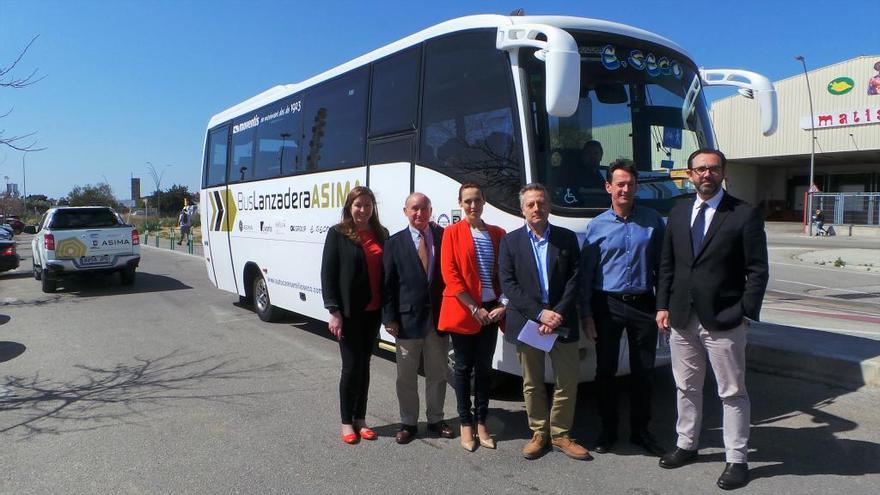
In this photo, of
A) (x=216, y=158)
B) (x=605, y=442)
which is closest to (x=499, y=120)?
(x=605, y=442)

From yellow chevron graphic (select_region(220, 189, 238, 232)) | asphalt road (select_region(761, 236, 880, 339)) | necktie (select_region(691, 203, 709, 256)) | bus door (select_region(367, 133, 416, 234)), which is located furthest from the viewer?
yellow chevron graphic (select_region(220, 189, 238, 232))

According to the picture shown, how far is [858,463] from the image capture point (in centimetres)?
413

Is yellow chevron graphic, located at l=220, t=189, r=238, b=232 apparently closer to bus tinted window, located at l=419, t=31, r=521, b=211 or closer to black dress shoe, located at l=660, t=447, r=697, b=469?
bus tinted window, located at l=419, t=31, r=521, b=211

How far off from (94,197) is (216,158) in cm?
7041

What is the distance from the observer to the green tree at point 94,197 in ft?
228

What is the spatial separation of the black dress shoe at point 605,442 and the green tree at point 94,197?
73960mm

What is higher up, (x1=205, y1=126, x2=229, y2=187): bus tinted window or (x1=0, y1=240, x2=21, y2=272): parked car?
(x1=205, y1=126, x2=229, y2=187): bus tinted window

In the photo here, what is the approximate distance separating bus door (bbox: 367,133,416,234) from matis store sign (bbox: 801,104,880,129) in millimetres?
43882

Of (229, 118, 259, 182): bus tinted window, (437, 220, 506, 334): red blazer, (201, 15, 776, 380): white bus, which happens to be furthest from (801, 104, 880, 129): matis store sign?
(437, 220, 506, 334): red blazer

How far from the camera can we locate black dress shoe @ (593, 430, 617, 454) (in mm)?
4360

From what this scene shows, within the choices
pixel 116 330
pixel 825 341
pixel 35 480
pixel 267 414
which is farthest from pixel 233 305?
pixel 825 341

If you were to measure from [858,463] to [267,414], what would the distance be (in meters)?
4.44

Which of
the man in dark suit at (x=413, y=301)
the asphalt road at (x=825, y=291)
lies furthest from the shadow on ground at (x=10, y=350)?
the asphalt road at (x=825, y=291)

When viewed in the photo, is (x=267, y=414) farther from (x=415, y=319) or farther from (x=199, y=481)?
(x=415, y=319)
